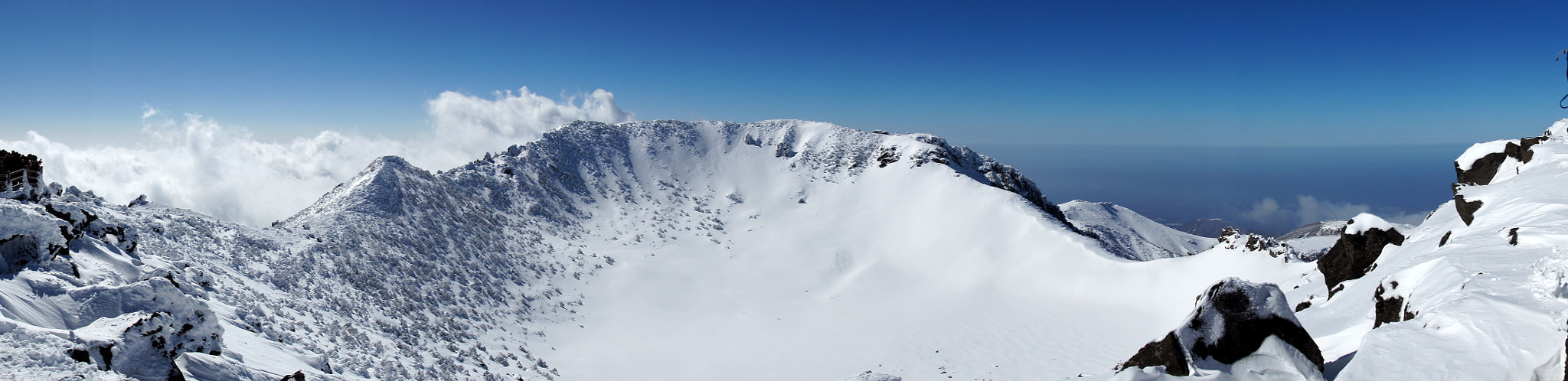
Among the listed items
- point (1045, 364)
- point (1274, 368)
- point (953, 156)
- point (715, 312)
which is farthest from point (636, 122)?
point (1274, 368)

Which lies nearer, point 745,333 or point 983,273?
point 745,333

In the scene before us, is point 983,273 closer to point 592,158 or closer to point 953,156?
point 953,156

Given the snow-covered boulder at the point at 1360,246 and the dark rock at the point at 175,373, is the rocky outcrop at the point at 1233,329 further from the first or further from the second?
the dark rock at the point at 175,373

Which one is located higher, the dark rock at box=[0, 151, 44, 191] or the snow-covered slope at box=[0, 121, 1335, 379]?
the dark rock at box=[0, 151, 44, 191]

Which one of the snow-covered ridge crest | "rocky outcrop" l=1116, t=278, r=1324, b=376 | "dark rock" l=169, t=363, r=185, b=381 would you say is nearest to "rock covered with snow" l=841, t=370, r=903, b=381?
"rocky outcrop" l=1116, t=278, r=1324, b=376

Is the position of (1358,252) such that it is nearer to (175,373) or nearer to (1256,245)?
(1256,245)

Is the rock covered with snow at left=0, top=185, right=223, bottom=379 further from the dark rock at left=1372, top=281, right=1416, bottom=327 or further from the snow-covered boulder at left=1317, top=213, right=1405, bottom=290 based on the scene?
the snow-covered boulder at left=1317, top=213, right=1405, bottom=290
